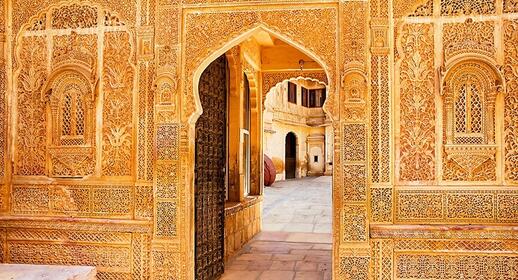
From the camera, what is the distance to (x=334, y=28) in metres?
4.77

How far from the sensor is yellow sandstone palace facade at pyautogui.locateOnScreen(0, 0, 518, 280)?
14.8ft

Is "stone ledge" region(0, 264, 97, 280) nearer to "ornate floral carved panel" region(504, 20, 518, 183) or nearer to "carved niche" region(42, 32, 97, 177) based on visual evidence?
"carved niche" region(42, 32, 97, 177)

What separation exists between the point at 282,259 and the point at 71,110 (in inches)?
136

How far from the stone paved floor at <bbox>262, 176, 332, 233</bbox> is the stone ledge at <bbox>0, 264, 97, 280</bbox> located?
5.85m

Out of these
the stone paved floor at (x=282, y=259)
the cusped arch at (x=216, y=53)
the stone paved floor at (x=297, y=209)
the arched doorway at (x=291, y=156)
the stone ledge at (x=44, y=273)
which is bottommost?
the stone paved floor at (x=282, y=259)

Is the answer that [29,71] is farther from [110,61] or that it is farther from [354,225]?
[354,225]

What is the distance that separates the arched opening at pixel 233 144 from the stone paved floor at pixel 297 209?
0.95 ft

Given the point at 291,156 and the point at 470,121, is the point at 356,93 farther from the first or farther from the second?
the point at 291,156

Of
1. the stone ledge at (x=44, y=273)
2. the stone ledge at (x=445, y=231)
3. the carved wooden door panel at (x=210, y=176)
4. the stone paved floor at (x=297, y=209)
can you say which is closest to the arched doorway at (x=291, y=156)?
the stone paved floor at (x=297, y=209)

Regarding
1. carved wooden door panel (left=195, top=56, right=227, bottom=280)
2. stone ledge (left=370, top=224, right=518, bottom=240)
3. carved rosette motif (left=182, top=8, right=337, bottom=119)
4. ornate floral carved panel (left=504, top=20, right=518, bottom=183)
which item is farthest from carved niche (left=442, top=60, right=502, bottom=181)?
carved wooden door panel (left=195, top=56, right=227, bottom=280)

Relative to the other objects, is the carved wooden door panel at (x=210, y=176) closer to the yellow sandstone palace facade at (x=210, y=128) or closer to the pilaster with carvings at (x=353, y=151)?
the yellow sandstone palace facade at (x=210, y=128)

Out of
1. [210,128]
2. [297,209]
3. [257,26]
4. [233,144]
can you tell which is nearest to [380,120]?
[257,26]

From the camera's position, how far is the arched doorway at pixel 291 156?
80.6 feet

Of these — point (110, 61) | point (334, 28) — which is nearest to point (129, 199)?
point (110, 61)
